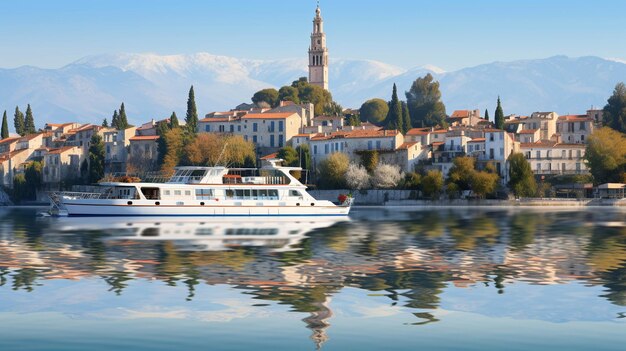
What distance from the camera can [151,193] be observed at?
67.7 meters

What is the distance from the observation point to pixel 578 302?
2423 cm

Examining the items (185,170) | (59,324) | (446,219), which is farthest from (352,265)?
(185,170)

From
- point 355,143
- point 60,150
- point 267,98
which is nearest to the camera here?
point 355,143

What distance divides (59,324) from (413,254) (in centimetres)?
1785

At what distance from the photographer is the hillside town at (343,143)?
96.7 metres

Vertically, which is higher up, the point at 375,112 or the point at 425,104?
the point at 425,104

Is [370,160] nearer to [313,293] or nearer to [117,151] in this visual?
[117,151]

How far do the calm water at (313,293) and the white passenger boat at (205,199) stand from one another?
19589 millimetres

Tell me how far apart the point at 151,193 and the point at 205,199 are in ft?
11.9

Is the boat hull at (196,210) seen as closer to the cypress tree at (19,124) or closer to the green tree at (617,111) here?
the green tree at (617,111)

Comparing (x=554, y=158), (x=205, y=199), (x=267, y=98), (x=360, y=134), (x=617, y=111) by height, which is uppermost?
(x=267, y=98)

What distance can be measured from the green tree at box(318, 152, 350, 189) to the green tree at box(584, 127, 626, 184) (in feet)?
75.0

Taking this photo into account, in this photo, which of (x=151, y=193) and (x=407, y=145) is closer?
(x=151, y=193)

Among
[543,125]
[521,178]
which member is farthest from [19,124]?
[521,178]
